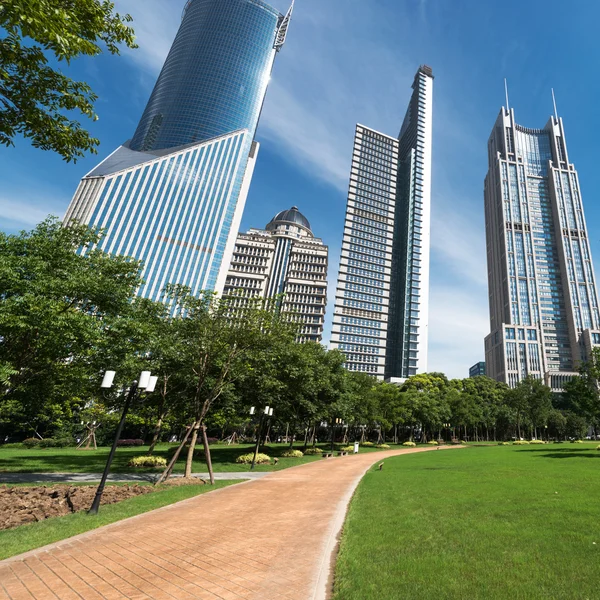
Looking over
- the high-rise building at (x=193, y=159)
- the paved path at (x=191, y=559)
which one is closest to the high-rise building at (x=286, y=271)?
the high-rise building at (x=193, y=159)

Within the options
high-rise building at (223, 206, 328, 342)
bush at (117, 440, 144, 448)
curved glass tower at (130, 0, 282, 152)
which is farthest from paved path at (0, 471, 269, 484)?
curved glass tower at (130, 0, 282, 152)

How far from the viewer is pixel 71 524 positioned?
8875 mm

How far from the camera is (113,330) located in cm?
1590

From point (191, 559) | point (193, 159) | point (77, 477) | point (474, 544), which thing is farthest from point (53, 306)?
point (193, 159)

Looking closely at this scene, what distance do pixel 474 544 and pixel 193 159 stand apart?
155 m

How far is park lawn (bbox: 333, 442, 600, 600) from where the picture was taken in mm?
5418

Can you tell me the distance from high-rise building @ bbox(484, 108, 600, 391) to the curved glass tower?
137945mm

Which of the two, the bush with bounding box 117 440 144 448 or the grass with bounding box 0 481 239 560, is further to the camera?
the bush with bounding box 117 440 144 448

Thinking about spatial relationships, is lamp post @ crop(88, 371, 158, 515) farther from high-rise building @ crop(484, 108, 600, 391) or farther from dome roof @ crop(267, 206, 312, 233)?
high-rise building @ crop(484, 108, 600, 391)

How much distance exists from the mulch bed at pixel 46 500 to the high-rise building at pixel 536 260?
6393 inches

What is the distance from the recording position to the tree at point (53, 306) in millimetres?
13414

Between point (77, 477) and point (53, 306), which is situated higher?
point (53, 306)

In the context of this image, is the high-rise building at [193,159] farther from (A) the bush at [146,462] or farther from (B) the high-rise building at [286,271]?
(A) the bush at [146,462]

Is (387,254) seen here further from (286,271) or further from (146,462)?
(146,462)
